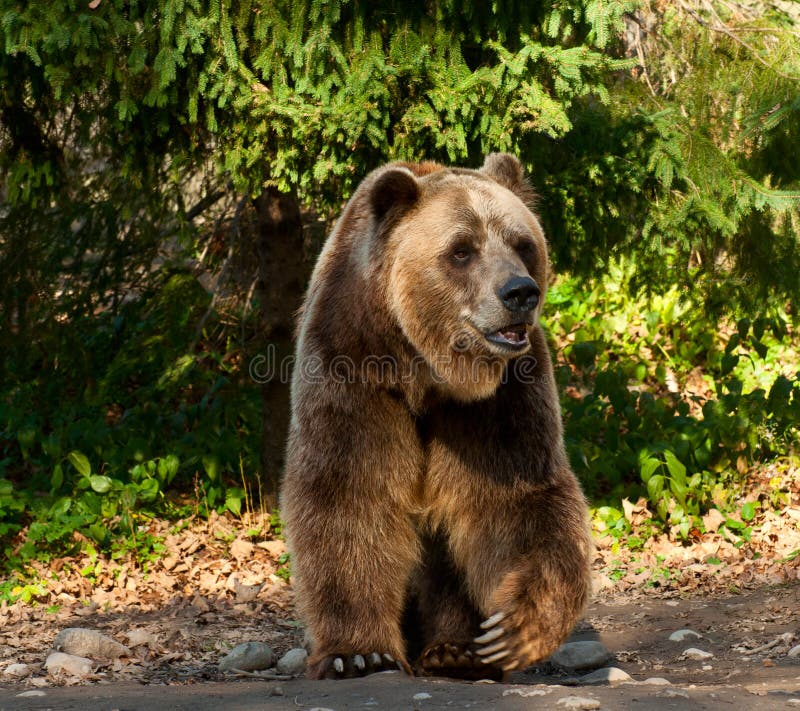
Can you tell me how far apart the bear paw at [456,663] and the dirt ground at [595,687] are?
0.21 meters

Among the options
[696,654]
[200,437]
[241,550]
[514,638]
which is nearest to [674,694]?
[514,638]

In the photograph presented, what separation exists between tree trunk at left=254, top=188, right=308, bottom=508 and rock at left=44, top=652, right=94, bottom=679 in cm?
271

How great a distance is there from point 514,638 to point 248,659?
1512 millimetres

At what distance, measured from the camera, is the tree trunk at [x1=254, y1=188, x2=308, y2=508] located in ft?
23.0

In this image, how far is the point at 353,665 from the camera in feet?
13.4

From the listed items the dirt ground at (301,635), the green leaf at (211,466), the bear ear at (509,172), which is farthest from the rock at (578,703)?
the green leaf at (211,466)

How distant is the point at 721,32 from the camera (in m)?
6.66

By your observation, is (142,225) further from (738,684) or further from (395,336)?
(738,684)

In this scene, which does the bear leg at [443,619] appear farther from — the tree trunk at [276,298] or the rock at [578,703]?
the tree trunk at [276,298]

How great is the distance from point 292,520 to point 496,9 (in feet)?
9.51

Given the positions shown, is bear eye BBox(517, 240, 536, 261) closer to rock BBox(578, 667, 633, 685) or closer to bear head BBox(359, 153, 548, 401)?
bear head BBox(359, 153, 548, 401)

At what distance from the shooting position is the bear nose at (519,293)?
375 centimetres

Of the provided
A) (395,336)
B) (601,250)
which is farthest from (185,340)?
(395,336)

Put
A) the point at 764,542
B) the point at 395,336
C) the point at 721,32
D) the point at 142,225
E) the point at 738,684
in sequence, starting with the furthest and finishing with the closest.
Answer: the point at 142,225, the point at 721,32, the point at 764,542, the point at 395,336, the point at 738,684
